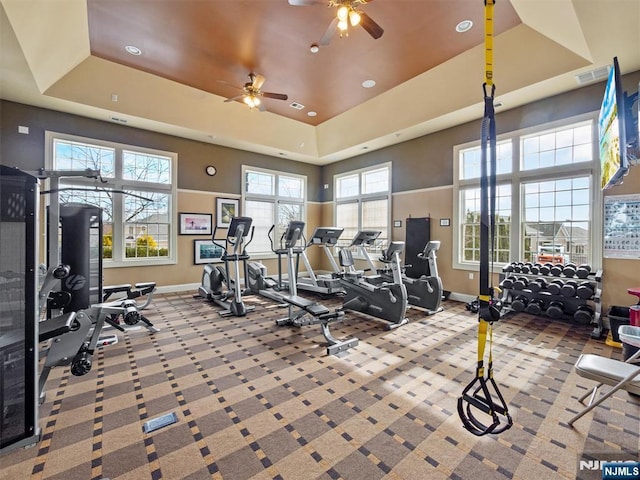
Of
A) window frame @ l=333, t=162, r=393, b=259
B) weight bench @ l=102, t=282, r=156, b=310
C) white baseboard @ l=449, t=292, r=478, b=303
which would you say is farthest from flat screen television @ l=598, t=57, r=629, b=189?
weight bench @ l=102, t=282, r=156, b=310

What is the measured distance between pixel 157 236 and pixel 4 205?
5.37m

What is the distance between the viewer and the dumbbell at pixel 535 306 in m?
4.66

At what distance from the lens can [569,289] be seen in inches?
173

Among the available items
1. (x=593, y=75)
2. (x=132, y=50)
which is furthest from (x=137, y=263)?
(x=593, y=75)

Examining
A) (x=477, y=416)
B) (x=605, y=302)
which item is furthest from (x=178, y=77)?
(x=605, y=302)

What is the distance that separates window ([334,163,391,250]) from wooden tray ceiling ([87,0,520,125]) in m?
2.63

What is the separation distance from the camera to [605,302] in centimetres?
450

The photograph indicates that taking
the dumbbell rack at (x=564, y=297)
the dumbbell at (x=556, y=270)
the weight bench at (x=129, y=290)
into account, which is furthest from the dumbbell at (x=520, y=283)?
the weight bench at (x=129, y=290)

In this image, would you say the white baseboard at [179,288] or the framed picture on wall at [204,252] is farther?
the framed picture on wall at [204,252]

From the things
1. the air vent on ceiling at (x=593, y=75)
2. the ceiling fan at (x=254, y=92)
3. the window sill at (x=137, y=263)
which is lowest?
the window sill at (x=137, y=263)

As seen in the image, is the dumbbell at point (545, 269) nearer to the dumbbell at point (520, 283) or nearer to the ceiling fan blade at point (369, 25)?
the dumbbell at point (520, 283)

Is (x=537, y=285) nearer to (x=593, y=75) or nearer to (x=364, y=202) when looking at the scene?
(x=593, y=75)

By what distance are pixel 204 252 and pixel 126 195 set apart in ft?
7.06

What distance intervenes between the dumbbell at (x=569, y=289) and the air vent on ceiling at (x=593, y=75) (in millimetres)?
3091
